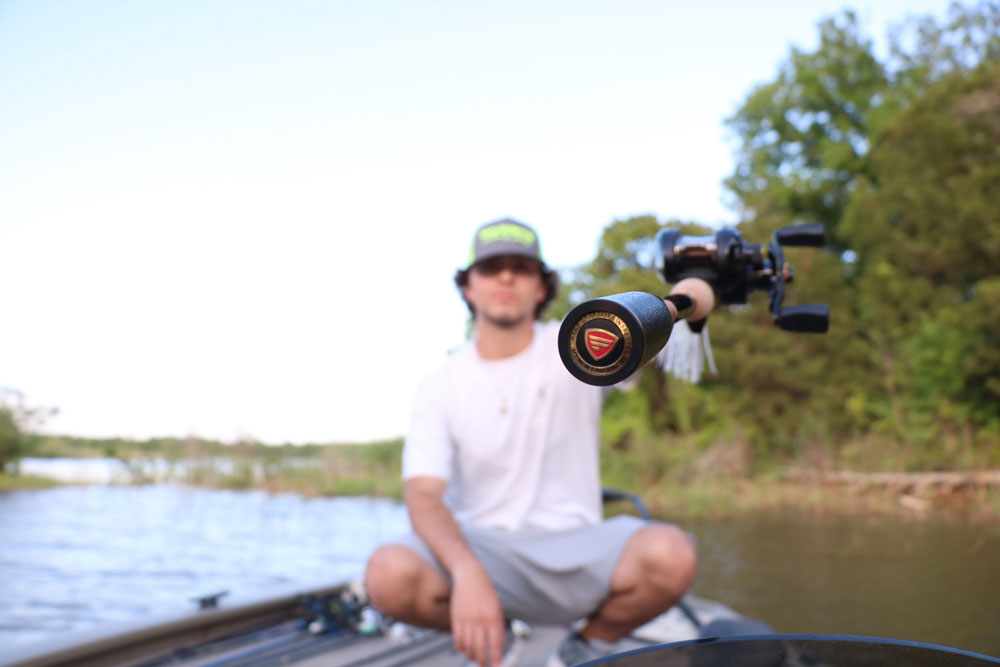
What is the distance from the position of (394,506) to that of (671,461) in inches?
196

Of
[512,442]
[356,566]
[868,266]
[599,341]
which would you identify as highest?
[868,266]

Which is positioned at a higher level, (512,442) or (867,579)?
(512,442)

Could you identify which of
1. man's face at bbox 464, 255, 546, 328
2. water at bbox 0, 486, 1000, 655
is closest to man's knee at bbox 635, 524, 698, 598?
man's face at bbox 464, 255, 546, 328

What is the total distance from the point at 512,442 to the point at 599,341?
158cm

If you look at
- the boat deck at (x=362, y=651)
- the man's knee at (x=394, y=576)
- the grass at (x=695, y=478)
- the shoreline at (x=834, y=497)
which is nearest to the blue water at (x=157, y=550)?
the boat deck at (x=362, y=651)

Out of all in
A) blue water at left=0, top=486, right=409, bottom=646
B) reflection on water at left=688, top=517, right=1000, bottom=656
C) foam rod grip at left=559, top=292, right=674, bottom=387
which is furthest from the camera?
blue water at left=0, top=486, right=409, bottom=646

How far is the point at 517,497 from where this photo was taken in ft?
6.55

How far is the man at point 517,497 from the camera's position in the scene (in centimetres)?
181

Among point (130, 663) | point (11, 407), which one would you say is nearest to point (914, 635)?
point (130, 663)

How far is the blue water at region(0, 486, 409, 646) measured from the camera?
4125mm

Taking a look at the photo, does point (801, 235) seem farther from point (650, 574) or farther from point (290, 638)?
point (290, 638)

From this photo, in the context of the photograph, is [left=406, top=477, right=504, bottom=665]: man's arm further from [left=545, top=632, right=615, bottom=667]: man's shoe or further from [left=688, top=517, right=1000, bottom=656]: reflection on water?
[left=688, top=517, right=1000, bottom=656]: reflection on water

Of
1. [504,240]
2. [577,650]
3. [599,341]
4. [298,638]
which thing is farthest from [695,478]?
[599,341]

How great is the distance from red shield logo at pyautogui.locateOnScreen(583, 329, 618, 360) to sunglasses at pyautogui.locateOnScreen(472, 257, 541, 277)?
158 cm
